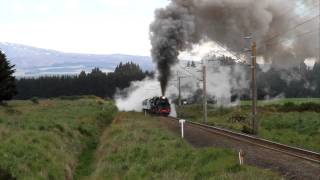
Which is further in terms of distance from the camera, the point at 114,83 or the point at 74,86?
the point at 74,86

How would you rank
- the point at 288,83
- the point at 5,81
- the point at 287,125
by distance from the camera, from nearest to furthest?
the point at 287,125 < the point at 5,81 < the point at 288,83

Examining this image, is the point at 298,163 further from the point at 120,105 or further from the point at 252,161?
the point at 120,105

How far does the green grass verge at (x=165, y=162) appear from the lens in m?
16.8

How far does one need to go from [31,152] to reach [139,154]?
5621mm

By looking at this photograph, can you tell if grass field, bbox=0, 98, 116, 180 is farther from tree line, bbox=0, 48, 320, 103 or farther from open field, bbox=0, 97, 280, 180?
tree line, bbox=0, 48, 320, 103

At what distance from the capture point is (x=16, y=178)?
20.9m

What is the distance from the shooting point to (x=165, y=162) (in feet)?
70.6

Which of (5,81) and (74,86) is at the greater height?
(74,86)

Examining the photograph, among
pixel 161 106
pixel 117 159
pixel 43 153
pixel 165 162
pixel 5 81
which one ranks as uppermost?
pixel 5 81

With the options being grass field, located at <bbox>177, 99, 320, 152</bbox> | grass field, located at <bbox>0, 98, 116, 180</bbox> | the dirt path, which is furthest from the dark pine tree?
the dirt path

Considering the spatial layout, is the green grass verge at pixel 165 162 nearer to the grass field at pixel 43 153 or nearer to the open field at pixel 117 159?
the open field at pixel 117 159

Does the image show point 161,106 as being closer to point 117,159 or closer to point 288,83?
point 117,159

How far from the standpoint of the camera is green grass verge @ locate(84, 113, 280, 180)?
1677 centimetres

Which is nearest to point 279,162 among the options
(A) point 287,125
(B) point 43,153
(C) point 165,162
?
(C) point 165,162
